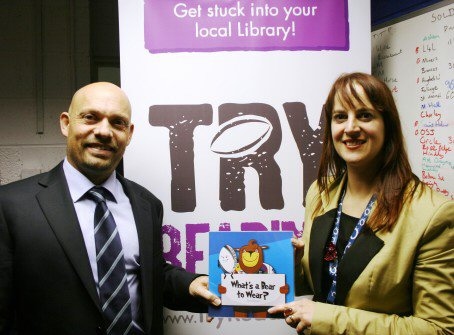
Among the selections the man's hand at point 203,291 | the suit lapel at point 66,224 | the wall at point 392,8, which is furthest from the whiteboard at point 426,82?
the suit lapel at point 66,224

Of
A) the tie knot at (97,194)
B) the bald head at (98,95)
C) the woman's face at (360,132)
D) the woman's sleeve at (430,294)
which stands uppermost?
the bald head at (98,95)

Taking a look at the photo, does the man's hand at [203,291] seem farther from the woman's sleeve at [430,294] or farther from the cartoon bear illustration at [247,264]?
the woman's sleeve at [430,294]

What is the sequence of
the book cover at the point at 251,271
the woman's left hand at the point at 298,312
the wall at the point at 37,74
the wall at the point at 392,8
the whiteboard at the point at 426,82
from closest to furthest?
1. the woman's left hand at the point at 298,312
2. the book cover at the point at 251,271
3. the whiteboard at the point at 426,82
4. the wall at the point at 392,8
5. the wall at the point at 37,74

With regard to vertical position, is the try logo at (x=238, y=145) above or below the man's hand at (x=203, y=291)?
above

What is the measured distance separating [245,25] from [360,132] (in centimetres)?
94

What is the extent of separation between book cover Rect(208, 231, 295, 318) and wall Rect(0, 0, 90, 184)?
68.3 inches

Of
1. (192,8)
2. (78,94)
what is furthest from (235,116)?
(78,94)

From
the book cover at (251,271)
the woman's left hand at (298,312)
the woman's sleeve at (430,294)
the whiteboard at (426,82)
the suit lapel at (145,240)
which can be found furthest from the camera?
the whiteboard at (426,82)

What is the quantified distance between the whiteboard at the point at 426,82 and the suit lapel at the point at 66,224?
1.63 m

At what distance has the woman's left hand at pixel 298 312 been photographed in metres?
1.38

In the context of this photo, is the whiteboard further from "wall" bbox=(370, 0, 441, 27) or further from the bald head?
the bald head

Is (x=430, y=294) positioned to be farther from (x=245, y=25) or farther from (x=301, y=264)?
(x=245, y=25)

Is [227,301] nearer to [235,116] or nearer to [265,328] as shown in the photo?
[265,328]

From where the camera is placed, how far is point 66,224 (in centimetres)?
151
